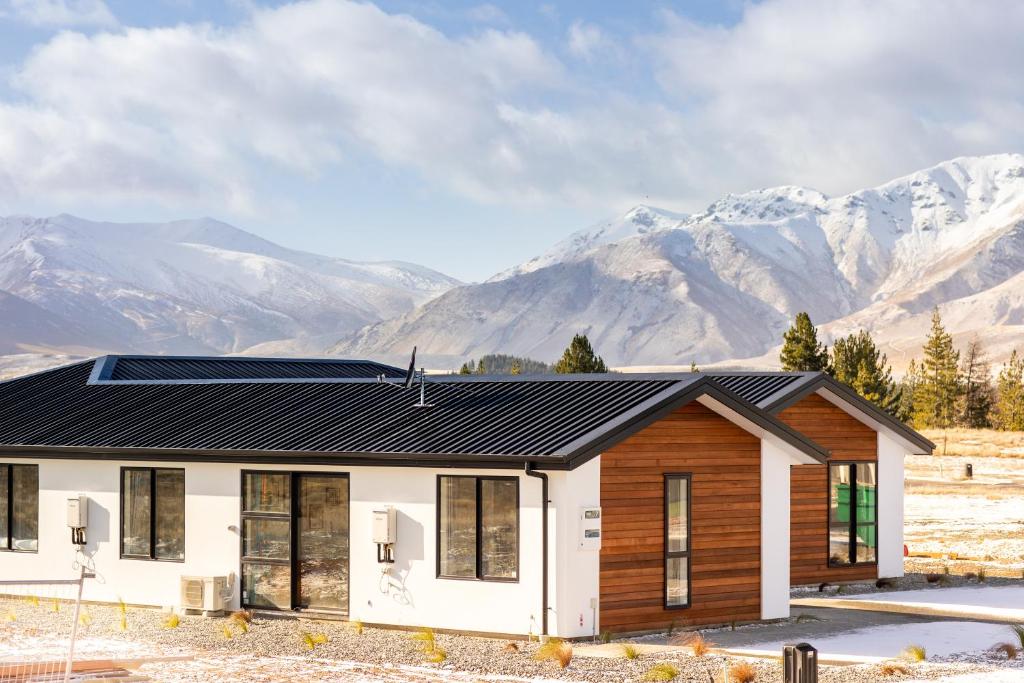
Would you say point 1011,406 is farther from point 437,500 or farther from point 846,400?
point 437,500

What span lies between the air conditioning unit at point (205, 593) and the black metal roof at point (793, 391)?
8.22m

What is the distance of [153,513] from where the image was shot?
20.9 meters

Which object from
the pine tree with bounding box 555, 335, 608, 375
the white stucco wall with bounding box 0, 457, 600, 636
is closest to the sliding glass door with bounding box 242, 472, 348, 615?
the white stucco wall with bounding box 0, 457, 600, 636

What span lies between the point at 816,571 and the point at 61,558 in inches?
465

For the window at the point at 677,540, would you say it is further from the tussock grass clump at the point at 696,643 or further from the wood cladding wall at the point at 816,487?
the wood cladding wall at the point at 816,487

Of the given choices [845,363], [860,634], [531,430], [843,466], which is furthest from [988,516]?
[845,363]

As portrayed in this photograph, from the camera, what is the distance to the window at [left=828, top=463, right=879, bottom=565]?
24625 millimetres

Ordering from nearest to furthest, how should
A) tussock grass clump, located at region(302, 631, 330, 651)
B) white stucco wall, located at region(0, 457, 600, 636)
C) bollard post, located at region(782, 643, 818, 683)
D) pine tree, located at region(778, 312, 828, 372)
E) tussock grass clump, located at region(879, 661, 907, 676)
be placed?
bollard post, located at region(782, 643, 818, 683) < tussock grass clump, located at region(879, 661, 907, 676) < tussock grass clump, located at region(302, 631, 330, 651) < white stucco wall, located at region(0, 457, 600, 636) < pine tree, located at region(778, 312, 828, 372)

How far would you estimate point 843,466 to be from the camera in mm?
24781

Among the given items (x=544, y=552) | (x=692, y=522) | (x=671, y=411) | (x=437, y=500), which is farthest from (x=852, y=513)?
(x=437, y=500)

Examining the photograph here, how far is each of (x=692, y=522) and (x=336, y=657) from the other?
5.04m

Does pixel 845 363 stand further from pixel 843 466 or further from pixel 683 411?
pixel 683 411

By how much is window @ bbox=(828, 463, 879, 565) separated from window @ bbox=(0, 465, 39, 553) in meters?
12.5

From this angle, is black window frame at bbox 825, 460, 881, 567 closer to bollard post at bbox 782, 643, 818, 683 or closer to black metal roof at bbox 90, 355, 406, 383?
black metal roof at bbox 90, 355, 406, 383
